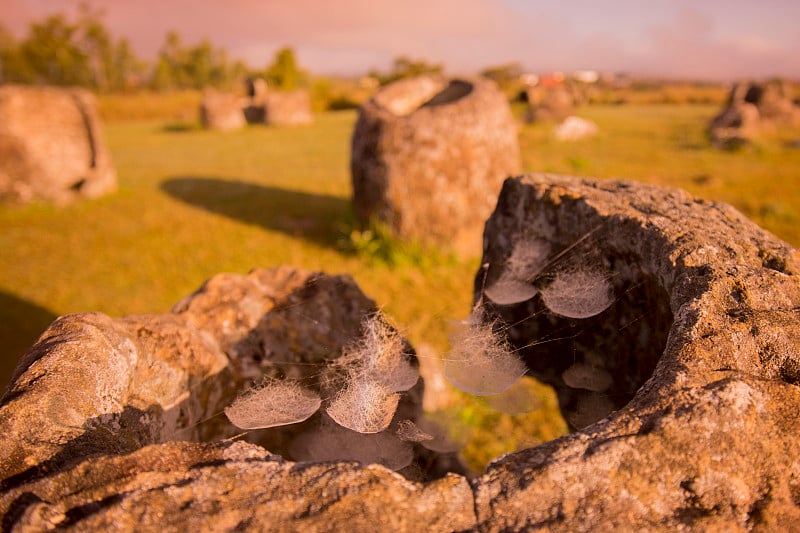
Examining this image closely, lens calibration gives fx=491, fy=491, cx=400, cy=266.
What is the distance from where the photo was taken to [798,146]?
1173 cm

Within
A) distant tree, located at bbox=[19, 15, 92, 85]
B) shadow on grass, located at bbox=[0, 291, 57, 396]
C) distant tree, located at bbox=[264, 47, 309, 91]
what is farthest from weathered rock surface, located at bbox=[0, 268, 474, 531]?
distant tree, located at bbox=[19, 15, 92, 85]

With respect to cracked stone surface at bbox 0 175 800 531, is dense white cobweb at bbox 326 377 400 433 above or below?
below

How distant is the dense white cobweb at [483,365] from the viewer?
5.98ft

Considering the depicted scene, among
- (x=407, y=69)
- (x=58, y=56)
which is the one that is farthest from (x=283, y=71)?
(x=58, y=56)

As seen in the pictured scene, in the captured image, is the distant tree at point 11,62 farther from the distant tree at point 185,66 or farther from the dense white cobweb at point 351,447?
the dense white cobweb at point 351,447

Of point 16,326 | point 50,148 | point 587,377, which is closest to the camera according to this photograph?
point 587,377

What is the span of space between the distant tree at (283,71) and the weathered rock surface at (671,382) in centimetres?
3500

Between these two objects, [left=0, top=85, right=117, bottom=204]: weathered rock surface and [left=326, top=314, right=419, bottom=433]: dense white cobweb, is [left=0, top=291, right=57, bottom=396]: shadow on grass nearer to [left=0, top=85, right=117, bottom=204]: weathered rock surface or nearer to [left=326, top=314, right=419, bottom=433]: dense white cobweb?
[left=326, top=314, right=419, bottom=433]: dense white cobweb

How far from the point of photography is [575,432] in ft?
3.63

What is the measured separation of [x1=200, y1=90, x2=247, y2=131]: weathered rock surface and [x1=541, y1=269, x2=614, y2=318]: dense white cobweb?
19.7 meters

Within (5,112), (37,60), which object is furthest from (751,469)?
(37,60)

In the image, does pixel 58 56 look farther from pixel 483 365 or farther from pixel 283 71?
pixel 483 365

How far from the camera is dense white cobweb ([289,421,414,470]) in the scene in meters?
1.66

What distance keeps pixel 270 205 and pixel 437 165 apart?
3.96m
